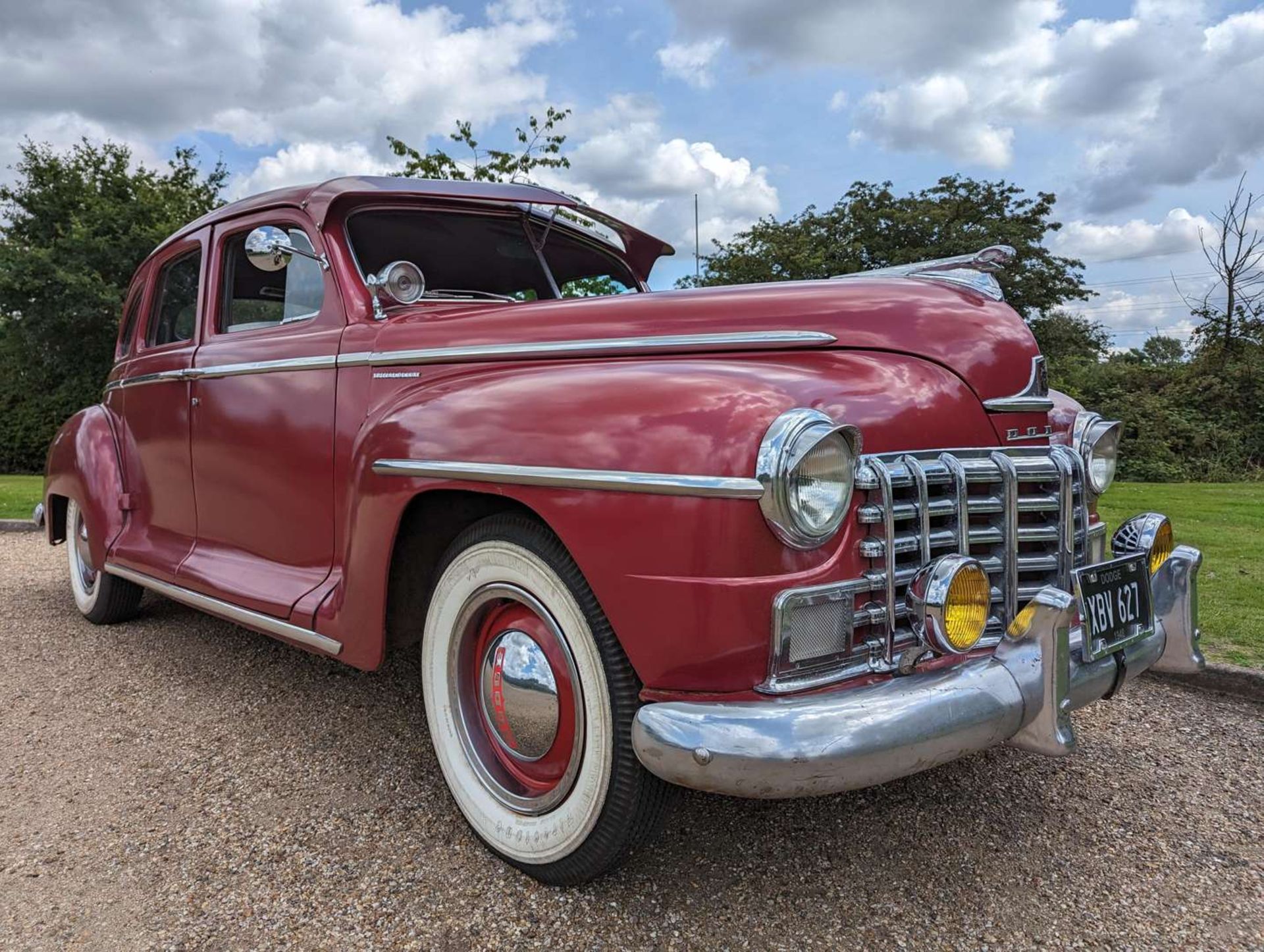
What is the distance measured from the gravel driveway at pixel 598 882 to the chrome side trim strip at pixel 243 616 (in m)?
0.40

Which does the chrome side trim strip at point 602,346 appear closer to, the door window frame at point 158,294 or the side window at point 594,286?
the side window at point 594,286

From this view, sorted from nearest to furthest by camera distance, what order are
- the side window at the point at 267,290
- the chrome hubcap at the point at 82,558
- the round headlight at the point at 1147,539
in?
the round headlight at the point at 1147,539 → the side window at the point at 267,290 → the chrome hubcap at the point at 82,558

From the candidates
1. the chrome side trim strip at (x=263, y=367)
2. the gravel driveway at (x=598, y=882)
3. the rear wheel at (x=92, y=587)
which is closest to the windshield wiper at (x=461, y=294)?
the chrome side trim strip at (x=263, y=367)

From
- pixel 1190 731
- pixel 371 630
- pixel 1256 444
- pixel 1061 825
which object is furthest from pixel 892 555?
pixel 1256 444

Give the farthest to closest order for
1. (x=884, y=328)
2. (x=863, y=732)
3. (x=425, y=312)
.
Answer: (x=425, y=312) < (x=884, y=328) < (x=863, y=732)

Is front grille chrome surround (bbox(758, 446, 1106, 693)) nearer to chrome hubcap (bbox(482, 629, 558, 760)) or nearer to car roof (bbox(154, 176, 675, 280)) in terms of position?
chrome hubcap (bbox(482, 629, 558, 760))

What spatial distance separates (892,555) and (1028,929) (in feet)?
2.96

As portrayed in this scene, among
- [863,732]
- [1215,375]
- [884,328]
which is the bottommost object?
[863,732]

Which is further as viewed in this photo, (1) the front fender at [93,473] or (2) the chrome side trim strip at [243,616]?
(1) the front fender at [93,473]

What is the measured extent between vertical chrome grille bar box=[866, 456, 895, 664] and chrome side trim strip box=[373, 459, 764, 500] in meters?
0.32

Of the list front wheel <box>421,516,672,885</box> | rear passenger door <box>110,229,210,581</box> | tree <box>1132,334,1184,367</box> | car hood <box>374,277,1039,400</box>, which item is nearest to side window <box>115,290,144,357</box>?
rear passenger door <box>110,229,210,581</box>

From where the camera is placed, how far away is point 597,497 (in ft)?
5.76

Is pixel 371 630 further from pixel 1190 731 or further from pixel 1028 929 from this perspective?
pixel 1190 731

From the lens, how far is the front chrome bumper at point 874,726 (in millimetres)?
1550
